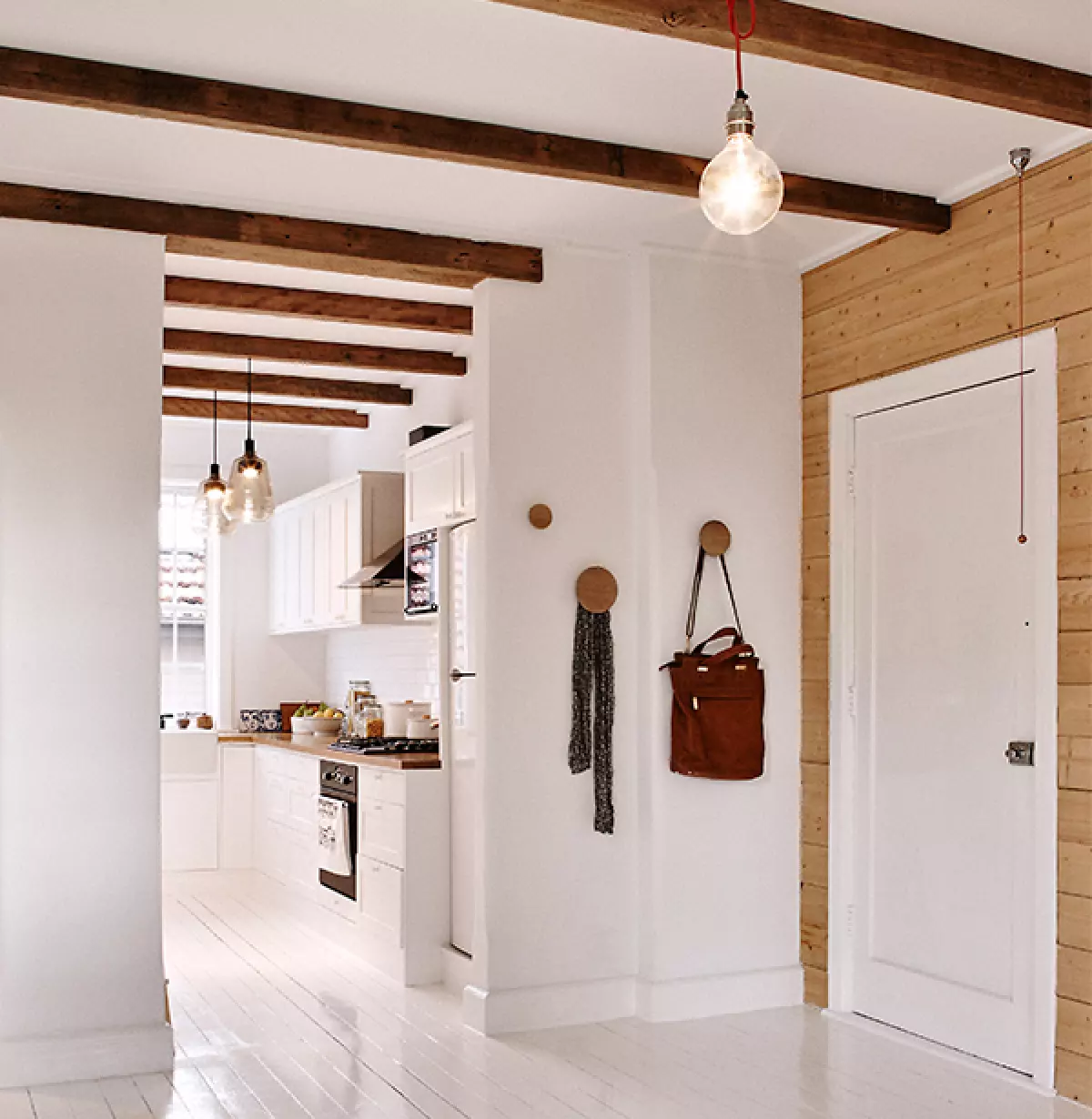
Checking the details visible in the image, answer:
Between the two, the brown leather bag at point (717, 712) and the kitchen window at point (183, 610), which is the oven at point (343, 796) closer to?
the brown leather bag at point (717, 712)

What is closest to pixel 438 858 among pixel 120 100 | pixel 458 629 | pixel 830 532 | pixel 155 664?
pixel 458 629

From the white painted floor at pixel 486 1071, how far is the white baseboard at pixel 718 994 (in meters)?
0.08

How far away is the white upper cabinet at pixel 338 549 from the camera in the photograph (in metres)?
7.89

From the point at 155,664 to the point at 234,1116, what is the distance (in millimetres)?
1459

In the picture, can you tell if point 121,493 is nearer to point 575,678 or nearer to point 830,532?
point 575,678

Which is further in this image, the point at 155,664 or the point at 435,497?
the point at 435,497

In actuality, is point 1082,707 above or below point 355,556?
below

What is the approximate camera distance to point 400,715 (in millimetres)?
7512

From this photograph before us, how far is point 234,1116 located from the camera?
4062 mm

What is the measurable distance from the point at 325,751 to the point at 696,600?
97.0 inches

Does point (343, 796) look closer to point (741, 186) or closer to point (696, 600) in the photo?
point (696, 600)

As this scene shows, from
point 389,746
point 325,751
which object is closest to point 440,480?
point 389,746

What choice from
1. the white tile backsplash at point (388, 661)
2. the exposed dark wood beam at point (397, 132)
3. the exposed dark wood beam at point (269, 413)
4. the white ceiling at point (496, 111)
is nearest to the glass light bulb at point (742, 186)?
the white ceiling at point (496, 111)

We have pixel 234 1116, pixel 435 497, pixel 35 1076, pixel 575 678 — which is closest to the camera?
pixel 234 1116
